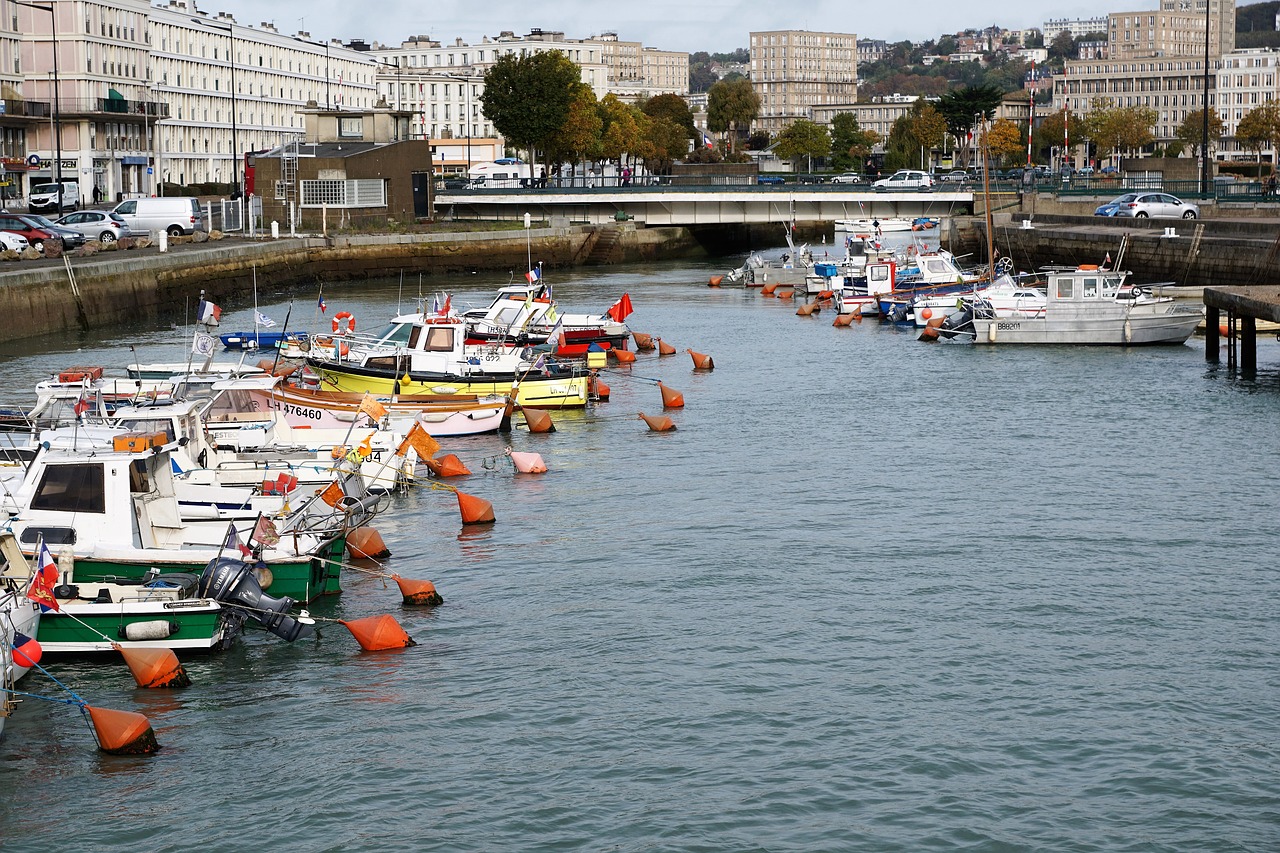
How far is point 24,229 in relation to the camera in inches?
2474

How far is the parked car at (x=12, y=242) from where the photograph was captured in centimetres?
5805

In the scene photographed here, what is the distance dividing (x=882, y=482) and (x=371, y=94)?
470ft

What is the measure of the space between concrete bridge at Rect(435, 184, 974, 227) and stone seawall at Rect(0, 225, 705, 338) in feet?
6.34

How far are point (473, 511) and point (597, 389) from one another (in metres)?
13.5

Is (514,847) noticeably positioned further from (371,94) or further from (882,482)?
(371,94)

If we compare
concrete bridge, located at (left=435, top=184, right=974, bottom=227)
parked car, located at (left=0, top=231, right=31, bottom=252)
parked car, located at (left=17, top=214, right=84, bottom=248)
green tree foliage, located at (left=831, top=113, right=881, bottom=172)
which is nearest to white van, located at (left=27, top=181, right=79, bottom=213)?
parked car, located at (left=17, top=214, right=84, bottom=248)

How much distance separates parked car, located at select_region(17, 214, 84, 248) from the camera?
205 feet

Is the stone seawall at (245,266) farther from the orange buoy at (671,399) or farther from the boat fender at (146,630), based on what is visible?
the boat fender at (146,630)

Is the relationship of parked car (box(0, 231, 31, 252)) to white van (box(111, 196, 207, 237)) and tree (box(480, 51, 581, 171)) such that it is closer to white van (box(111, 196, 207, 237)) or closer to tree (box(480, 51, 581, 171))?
white van (box(111, 196, 207, 237))

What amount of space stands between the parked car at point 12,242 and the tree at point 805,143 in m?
133

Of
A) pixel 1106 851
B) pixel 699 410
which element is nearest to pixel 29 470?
pixel 1106 851

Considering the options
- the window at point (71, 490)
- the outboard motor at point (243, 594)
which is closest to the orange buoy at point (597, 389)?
the window at point (71, 490)

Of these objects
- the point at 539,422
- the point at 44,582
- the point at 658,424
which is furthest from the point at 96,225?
the point at 44,582

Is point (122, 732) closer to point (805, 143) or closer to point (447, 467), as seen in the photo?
point (447, 467)
